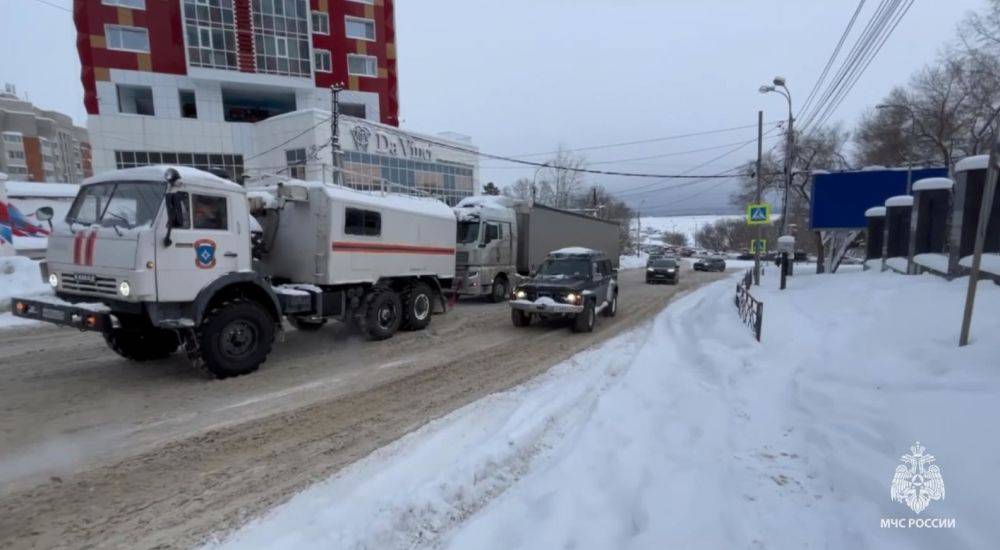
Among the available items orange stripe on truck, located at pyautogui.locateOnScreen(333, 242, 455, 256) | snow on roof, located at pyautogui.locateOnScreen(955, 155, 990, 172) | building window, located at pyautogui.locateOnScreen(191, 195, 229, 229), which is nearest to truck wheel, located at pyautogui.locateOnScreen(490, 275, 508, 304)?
orange stripe on truck, located at pyautogui.locateOnScreen(333, 242, 455, 256)

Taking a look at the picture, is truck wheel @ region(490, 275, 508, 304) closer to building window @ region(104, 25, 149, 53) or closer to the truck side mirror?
the truck side mirror

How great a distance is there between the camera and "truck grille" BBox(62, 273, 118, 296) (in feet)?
19.7

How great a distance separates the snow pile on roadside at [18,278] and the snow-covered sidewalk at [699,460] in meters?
15.4

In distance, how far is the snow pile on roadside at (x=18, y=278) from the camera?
45.4 feet

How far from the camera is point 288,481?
13.4ft

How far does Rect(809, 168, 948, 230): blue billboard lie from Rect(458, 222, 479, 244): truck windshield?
824 inches

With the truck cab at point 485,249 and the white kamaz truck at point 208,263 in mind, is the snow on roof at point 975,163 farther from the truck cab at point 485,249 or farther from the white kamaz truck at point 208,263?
the white kamaz truck at point 208,263

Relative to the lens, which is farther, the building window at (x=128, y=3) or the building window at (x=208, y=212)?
the building window at (x=128, y=3)

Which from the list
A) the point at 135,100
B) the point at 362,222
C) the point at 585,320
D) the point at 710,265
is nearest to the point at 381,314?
the point at 362,222

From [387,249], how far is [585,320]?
15.1 ft

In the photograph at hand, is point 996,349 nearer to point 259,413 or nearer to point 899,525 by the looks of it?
point 899,525

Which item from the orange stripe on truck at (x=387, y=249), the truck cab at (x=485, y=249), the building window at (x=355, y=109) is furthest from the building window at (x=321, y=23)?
Answer: the orange stripe on truck at (x=387, y=249)

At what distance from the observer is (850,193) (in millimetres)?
25219

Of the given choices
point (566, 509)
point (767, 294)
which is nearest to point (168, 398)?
point (566, 509)
